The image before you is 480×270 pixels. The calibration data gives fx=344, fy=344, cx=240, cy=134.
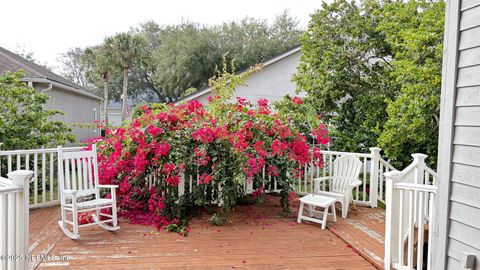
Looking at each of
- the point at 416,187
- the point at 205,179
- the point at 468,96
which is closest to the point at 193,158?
the point at 205,179

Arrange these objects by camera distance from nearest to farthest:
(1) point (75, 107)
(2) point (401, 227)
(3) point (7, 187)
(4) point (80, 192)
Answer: (3) point (7, 187) → (2) point (401, 227) → (4) point (80, 192) → (1) point (75, 107)

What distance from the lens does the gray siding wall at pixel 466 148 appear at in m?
2.13

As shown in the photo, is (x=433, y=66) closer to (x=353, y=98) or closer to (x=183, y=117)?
(x=353, y=98)

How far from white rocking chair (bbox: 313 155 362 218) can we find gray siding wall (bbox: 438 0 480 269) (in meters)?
3.13

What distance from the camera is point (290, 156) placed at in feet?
17.2

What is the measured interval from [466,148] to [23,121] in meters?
7.15

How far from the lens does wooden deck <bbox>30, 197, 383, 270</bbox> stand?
3574 millimetres

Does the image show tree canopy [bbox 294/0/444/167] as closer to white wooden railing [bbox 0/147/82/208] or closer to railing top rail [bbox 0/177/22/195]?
white wooden railing [bbox 0/147/82/208]

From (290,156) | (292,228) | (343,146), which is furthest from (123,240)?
(343,146)

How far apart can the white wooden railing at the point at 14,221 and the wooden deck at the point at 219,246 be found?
86 centimetres

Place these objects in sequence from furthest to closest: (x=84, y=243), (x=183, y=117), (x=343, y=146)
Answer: (x=343, y=146)
(x=183, y=117)
(x=84, y=243)

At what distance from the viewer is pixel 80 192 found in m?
4.54

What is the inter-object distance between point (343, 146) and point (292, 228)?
3.87m

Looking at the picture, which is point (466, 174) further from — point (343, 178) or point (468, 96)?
point (343, 178)
